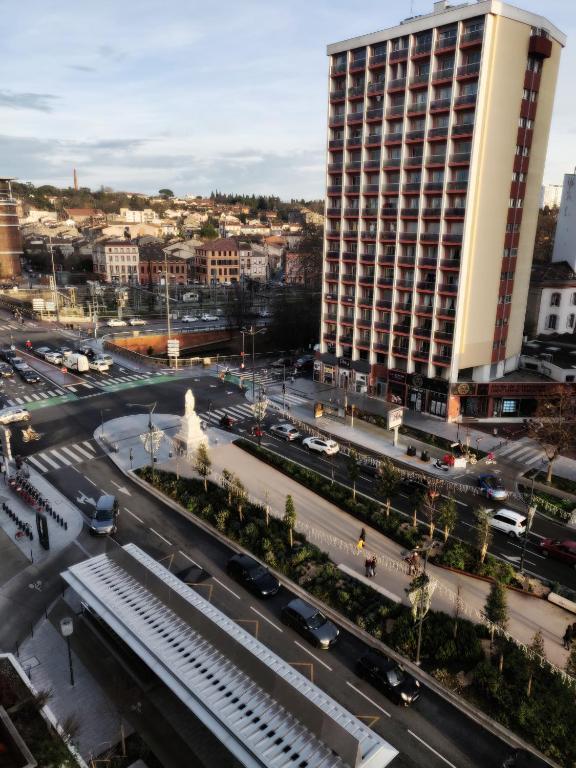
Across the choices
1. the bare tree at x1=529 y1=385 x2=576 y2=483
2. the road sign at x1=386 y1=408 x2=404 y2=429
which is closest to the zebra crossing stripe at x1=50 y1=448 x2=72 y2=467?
the road sign at x1=386 y1=408 x2=404 y2=429

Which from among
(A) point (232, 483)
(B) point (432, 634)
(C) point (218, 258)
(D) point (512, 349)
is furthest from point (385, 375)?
(C) point (218, 258)

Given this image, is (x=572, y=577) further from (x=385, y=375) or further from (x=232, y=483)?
(x=385, y=375)

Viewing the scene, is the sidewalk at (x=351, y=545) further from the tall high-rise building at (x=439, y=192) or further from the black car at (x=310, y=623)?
the tall high-rise building at (x=439, y=192)

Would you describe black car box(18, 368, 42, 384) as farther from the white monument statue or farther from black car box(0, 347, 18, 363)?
the white monument statue

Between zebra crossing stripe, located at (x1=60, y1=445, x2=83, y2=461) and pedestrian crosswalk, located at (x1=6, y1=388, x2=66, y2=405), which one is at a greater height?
pedestrian crosswalk, located at (x1=6, y1=388, x2=66, y2=405)

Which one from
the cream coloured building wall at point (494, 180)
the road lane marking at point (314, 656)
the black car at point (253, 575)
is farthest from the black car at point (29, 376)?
the road lane marking at point (314, 656)

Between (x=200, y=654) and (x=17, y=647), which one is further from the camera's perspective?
(x=17, y=647)

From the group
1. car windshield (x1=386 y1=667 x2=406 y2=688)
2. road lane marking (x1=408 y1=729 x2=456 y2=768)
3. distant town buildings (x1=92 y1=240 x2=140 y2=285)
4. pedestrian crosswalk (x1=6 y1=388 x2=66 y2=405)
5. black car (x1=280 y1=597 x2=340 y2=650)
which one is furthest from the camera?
distant town buildings (x1=92 y1=240 x2=140 y2=285)
